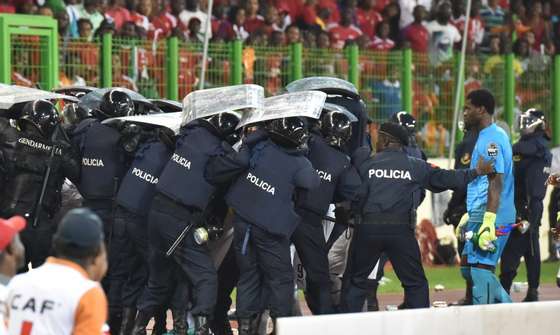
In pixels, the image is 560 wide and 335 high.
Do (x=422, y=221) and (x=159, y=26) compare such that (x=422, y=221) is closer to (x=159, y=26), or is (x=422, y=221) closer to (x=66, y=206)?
(x=159, y=26)

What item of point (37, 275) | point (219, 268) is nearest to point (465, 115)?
point (219, 268)

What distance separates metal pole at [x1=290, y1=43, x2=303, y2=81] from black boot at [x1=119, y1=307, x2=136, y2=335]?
766cm

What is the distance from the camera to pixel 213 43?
19.6 m

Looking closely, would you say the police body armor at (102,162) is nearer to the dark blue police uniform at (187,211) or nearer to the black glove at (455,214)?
the dark blue police uniform at (187,211)

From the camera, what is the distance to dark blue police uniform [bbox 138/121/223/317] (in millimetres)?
12172

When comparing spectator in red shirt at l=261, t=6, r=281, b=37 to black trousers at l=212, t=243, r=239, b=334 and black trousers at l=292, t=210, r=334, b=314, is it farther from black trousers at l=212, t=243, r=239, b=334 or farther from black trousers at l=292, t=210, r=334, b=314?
black trousers at l=292, t=210, r=334, b=314

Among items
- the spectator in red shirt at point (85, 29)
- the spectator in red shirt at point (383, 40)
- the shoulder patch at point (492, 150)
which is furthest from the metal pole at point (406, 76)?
the shoulder patch at point (492, 150)

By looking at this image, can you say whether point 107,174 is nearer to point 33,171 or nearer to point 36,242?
point 33,171

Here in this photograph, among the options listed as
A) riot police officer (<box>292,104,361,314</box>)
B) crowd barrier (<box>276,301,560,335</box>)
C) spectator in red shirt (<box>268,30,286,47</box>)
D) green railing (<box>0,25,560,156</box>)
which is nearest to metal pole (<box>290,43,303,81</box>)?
green railing (<box>0,25,560,156</box>)

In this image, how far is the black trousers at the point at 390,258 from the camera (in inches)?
488

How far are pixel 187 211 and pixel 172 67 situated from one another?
685 cm

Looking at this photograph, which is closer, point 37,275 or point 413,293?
point 37,275

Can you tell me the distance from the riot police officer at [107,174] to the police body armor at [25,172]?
1.27 ft

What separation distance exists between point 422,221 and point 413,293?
8.77 metres
